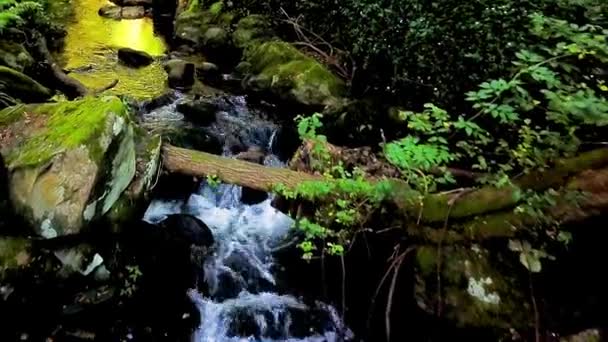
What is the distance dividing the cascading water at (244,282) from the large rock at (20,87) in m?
2.65

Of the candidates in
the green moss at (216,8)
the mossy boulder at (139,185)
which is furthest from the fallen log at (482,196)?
the green moss at (216,8)

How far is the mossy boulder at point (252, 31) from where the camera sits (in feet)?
35.6

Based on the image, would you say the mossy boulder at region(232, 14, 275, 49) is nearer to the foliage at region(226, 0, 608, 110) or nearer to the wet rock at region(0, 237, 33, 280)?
the foliage at region(226, 0, 608, 110)

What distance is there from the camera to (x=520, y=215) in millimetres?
Result: 3266

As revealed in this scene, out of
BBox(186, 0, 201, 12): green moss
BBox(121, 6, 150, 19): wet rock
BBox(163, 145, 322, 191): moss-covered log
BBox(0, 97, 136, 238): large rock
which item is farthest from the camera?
BBox(121, 6, 150, 19): wet rock

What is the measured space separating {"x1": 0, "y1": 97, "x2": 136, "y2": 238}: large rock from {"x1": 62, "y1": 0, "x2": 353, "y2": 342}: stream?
146cm

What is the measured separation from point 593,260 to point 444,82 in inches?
122

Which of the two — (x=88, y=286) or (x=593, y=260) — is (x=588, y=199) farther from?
(x=88, y=286)

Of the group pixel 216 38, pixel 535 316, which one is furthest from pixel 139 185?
pixel 216 38

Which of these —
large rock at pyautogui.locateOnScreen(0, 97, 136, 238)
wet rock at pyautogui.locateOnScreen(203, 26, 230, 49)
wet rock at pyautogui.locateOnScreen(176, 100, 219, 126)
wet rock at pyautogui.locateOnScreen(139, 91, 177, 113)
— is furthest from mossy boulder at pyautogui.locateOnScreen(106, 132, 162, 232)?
wet rock at pyautogui.locateOnScreen(203, 26, 230, 49)

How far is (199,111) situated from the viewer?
816cm

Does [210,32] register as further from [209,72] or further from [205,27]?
[209,72]

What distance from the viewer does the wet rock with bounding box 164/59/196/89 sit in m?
9.47

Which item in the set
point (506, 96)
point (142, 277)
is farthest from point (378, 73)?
point (142, 277)
